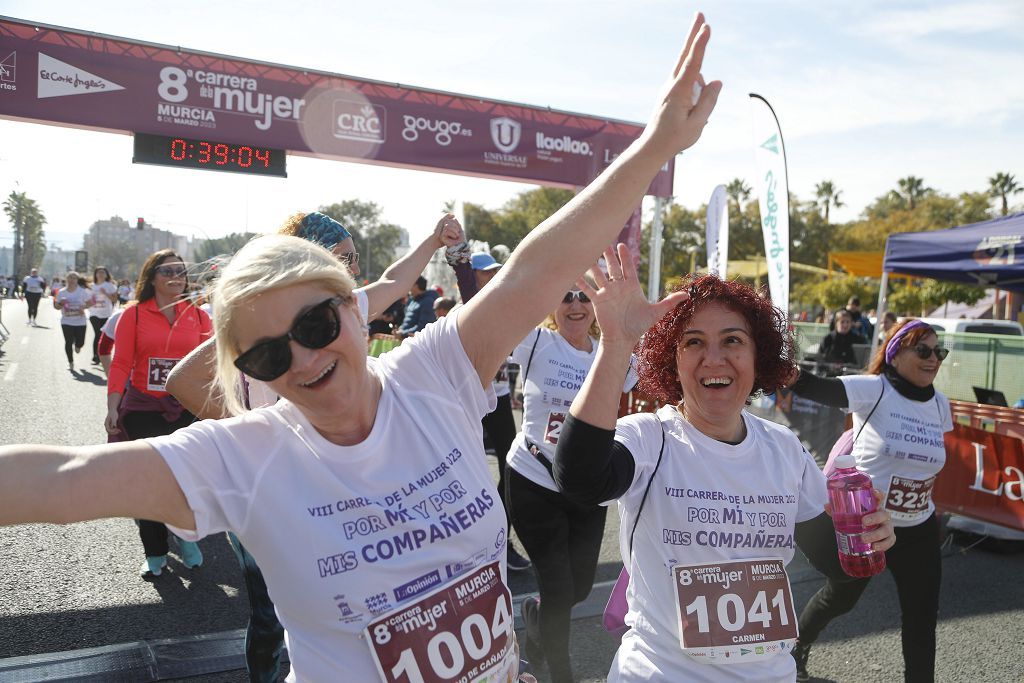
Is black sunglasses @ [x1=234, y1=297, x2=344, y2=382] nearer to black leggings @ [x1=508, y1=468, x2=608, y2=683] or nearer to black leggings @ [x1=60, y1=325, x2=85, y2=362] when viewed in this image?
black leggings @ [x1=508, y1=468, x2=608, y2=683]

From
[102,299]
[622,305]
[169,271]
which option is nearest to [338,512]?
[622,305]

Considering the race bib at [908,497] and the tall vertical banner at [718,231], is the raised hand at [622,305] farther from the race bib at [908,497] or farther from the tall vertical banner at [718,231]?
the tall vertical banner at [718,231]

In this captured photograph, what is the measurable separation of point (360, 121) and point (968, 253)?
8.90m

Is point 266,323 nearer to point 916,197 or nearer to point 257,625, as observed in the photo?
point 257,625

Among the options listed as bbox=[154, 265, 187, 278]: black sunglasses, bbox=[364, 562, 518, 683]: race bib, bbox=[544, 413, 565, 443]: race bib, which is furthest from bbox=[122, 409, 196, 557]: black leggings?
bbox=[364, 562, 518, 683]: race bib

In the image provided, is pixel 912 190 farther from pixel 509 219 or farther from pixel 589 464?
pixel 589 464

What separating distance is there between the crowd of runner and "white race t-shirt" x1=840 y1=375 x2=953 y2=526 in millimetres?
1738

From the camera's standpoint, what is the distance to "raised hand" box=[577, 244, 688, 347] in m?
1.84

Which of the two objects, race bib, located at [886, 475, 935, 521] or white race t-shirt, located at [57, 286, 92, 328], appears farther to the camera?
white race t-shirt, located at [57, 286, 92, 328]

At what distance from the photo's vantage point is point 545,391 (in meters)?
4.31

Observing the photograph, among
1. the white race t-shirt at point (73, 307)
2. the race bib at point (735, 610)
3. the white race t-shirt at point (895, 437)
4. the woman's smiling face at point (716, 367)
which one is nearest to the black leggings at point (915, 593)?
the white race t-shirt at point (895, 437)

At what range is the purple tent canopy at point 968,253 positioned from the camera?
8.24m

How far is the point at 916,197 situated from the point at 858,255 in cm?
4420

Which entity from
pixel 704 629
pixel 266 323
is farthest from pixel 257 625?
pixel 266 323
